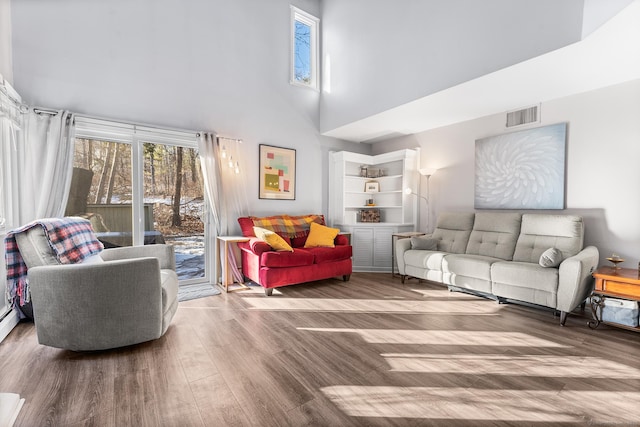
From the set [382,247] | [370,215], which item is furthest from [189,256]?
[370,215]

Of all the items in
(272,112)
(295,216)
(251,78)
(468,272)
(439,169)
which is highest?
(251,78)

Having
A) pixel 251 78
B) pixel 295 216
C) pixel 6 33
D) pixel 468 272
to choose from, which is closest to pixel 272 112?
pixel 251 78

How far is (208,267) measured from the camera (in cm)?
418

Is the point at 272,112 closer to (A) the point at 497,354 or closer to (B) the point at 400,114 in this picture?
(B) the point at 400,114

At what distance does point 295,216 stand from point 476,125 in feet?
9.94

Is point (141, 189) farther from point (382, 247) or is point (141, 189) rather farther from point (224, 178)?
point (382, 247)

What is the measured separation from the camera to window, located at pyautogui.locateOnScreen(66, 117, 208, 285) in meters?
3.35

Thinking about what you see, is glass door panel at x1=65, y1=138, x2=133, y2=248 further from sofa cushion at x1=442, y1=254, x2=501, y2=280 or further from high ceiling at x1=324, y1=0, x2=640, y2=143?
sofa cushion at x1=442, y1=254, x2=501, y2=280

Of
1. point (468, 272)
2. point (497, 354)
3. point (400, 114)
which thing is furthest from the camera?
point (400, 114)

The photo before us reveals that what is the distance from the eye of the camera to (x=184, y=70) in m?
3.87

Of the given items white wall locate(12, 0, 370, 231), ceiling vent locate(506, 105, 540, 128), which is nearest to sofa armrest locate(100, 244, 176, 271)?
white wall locate(12, 0, 370, 231)

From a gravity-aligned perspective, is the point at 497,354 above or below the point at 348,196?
below

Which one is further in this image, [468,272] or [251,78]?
[251,78]

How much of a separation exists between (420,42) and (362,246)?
9.98 ft
